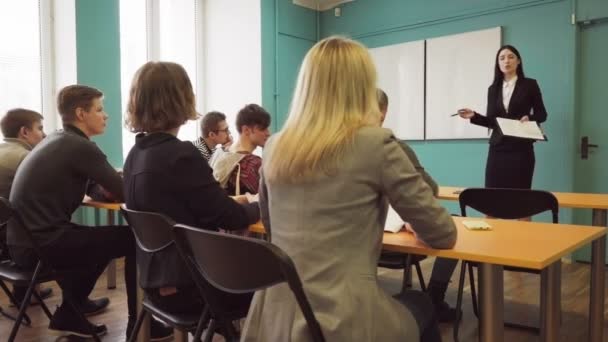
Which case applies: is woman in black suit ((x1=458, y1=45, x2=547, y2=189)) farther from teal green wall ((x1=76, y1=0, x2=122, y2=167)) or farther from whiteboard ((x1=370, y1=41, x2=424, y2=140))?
teal green wall ((x1=76, y1=0, x2=122, y2=167))

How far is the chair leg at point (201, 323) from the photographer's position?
1520mm

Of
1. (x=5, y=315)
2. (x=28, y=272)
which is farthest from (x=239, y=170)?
(x=5, y=315)

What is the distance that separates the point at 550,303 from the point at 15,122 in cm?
294

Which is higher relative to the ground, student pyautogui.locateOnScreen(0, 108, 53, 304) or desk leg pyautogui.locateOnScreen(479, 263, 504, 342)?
student pyautogui.locateOnScreen(0, 108, 53, 304)

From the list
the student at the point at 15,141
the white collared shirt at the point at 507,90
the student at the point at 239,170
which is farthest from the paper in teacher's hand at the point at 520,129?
the student at the point at 15,141

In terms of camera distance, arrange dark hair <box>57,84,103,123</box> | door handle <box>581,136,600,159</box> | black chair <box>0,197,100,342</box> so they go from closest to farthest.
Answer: black chair <box>0,197,100,342</box>, dark hair <box>57,84,103,123</box>, door handle <box>581,136,600,159</box>

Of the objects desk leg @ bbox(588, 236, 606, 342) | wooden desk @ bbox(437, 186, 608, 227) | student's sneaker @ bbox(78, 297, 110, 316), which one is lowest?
student's sneaker @ bbox(78, 297, 110, 316)

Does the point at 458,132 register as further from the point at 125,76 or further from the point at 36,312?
the point at 36,312

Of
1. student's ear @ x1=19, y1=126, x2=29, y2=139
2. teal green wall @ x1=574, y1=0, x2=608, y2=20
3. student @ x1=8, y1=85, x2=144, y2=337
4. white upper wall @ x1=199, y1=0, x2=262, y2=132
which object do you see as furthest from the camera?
white upper wall @ x1=199, y1=0, x2=262, y2=132

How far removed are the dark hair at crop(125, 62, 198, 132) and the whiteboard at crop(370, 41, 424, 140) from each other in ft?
11.2

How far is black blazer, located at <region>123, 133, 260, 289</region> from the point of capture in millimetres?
1594

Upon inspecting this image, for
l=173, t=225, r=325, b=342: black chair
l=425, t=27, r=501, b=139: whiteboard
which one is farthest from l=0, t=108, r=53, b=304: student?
l=425, t=27, r=501, b=139: whiteboard

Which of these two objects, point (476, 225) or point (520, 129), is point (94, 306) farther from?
point (520, 129)

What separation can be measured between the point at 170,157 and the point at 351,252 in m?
0.68
